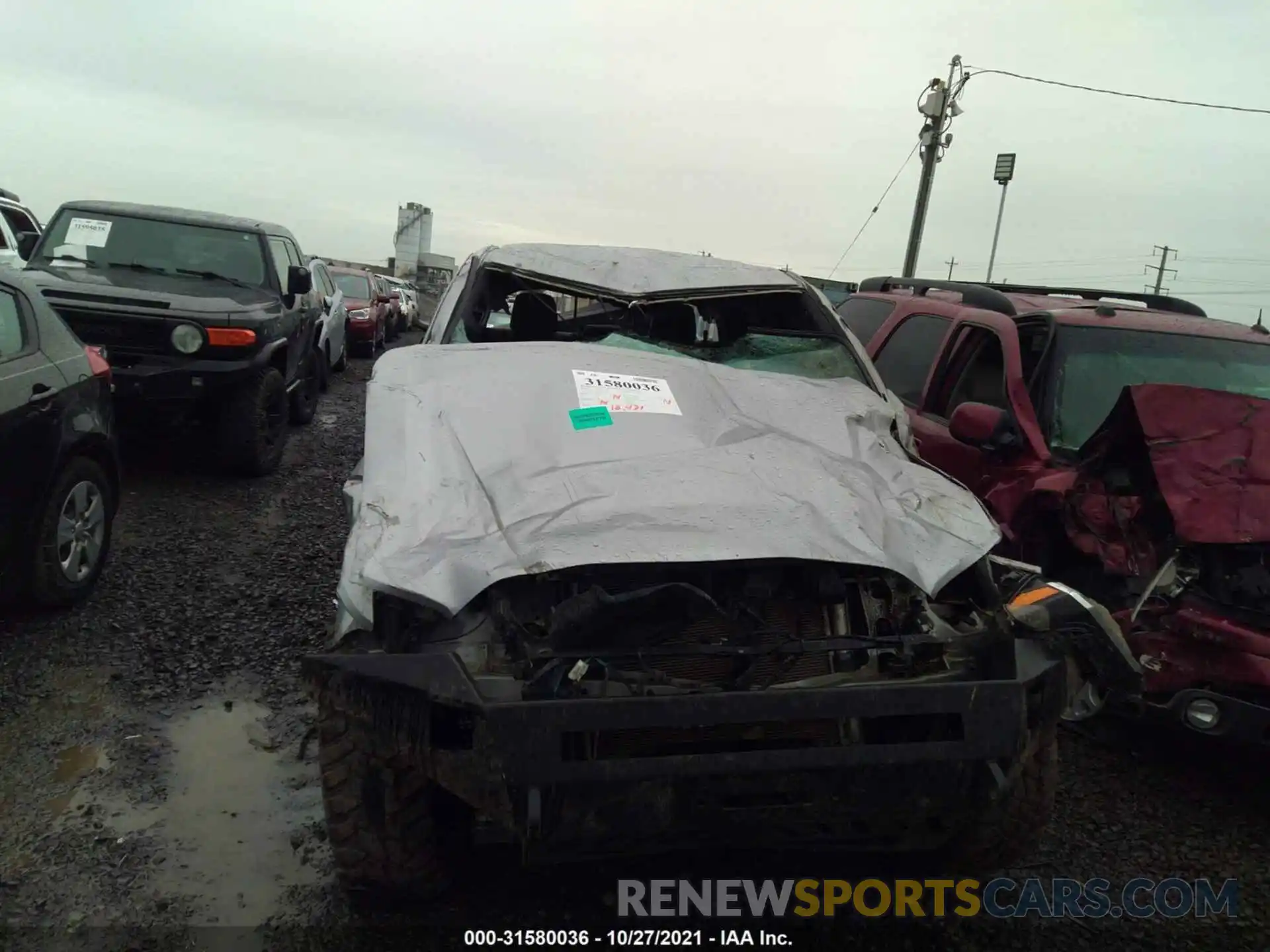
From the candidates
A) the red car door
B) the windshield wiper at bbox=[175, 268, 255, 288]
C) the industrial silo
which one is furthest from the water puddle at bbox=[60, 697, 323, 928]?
the industrial silo

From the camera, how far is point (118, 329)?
21.3 ft

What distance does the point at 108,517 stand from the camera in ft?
15.8

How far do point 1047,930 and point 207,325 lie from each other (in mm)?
6130

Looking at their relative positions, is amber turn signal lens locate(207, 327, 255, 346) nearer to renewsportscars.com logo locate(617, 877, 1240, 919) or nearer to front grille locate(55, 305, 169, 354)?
front grille locate(55, 305, 169, 354)

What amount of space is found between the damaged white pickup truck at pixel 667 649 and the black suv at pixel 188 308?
4.13m

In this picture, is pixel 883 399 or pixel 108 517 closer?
pixel 883 399

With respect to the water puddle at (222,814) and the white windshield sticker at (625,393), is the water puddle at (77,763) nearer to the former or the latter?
the water puddle at (222,814)

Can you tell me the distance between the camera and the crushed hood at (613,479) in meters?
2.48

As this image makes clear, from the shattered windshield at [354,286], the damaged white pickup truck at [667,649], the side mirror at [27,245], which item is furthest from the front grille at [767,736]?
the shattered windshield at [354,286]

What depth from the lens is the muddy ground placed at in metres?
2.64

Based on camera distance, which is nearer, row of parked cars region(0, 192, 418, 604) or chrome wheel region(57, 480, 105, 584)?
row of parked cars region(0, 192, 418, 604)

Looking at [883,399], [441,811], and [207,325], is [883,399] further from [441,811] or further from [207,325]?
[207,325]

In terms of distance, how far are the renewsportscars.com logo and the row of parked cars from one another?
314 cm

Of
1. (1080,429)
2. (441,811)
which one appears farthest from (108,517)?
(1080,429)
